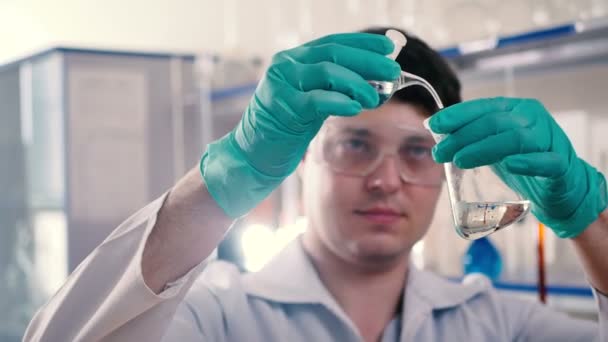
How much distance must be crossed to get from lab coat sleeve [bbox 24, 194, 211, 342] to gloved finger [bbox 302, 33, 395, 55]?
1.34 ft

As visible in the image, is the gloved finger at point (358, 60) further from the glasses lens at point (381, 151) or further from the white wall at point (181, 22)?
the white wall at point (181, 22)

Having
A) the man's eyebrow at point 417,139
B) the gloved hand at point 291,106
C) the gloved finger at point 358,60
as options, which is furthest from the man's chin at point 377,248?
the gloved finger at point 358,60

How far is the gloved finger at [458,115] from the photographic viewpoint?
1203 mm

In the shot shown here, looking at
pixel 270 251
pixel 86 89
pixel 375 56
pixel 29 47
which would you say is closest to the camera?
pixel 375 56

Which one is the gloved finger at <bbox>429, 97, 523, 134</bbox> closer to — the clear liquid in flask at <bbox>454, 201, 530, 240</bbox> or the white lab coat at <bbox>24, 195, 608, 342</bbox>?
the clear liquid in flask at <bbox>454, 201, 530, 240</bbox>

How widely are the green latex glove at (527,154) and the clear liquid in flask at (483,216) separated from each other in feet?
0.22

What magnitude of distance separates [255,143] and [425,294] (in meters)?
0.63

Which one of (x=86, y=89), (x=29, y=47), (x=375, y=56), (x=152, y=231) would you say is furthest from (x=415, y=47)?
(x=29, y=47)

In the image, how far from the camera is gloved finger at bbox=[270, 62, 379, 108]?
3.84 feet

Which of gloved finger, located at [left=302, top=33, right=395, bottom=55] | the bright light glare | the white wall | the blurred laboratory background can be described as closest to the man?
gloved finger, located at [left=302, top=33, right=395, bottom=55]

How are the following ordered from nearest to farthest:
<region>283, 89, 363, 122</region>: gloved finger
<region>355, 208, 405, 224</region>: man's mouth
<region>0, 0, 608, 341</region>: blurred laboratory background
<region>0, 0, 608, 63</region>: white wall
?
1. <region>283, 89, 363, 122</region>: gloved finger
2. <region>355, 208, 405, 224</region>: man's mouth
3. <region>0, 0, 608, 341</region>: blurred laboratory background
4. <region>0, 0, 608, 63</region>: white wall

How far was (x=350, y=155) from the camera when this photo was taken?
154 cm

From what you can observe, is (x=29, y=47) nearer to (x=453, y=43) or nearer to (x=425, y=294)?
(x=453, y=43)

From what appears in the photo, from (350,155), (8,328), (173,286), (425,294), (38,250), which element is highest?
(350,155)
